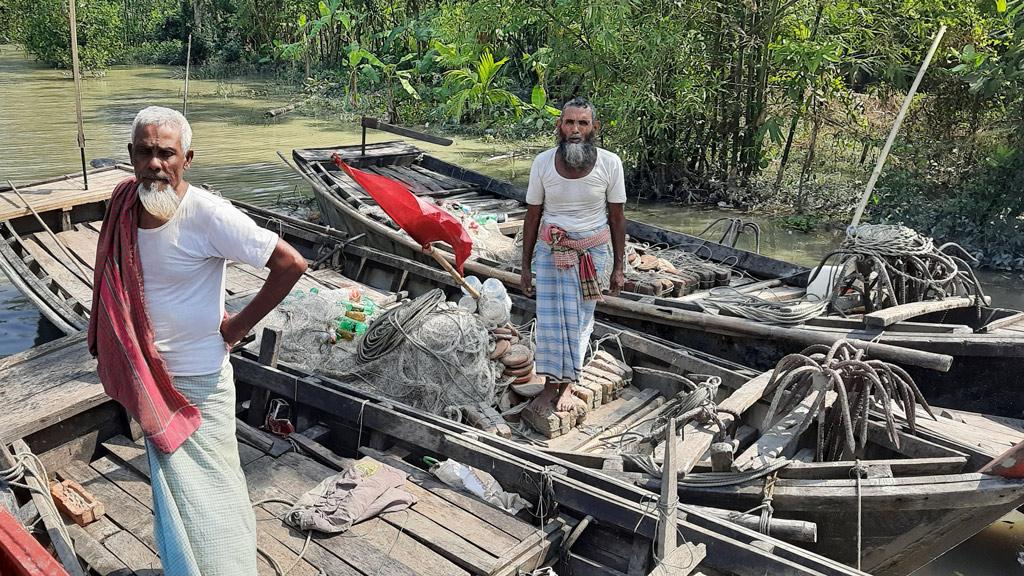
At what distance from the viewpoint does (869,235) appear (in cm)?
520

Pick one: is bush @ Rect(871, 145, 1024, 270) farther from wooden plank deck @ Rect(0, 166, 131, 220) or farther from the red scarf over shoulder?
the red scarf over shoulder

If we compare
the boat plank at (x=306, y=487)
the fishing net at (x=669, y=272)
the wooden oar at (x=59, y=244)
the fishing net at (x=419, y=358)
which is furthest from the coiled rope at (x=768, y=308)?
the wooden oar at (x=59, y=244)

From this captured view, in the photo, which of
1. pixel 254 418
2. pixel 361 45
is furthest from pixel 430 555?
pixel 361 45

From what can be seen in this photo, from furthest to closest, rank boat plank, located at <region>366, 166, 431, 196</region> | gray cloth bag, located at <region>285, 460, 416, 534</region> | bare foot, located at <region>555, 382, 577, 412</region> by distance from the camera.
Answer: boat plank, located at <region>366, 166, 431, 196</region>
bare foot, located at <region>555, 382, 577, 412</region>
gray cloth bag, located at <region>285, 460, 416, 534</region>

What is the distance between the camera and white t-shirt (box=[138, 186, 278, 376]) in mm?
2305

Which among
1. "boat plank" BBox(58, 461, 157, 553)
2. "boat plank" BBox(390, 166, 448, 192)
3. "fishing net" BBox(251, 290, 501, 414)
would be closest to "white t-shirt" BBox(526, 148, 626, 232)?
"fishing net" BBox(251, 290, 501, 414)

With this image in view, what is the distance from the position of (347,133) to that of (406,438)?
13790 mm

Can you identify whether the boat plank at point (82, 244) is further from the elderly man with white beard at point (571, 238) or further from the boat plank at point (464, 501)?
the elderly man with white beard at point (571, 238)

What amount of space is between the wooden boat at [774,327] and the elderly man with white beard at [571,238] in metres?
1.25

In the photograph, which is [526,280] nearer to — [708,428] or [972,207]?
[708,428]

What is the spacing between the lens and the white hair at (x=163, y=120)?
2297 mm

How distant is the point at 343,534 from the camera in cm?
314

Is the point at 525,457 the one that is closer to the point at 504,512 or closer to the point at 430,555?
the point at 504,512

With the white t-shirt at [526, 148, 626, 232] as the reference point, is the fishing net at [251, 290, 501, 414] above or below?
below
